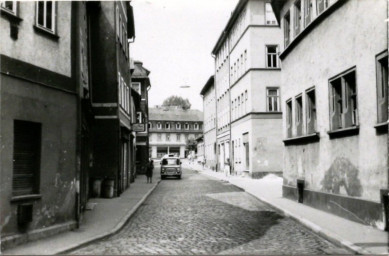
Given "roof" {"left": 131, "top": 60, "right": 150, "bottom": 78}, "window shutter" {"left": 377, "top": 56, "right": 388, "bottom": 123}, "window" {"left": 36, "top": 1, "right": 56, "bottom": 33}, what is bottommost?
"window shutter" {"left": 377, "top": 56, "right": 388, "bottom": 123}

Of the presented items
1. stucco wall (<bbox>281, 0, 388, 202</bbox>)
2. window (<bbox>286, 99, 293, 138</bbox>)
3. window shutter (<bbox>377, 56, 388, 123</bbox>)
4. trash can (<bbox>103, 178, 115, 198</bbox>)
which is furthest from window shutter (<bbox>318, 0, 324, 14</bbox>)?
trash can (<bbox>103, 178, 115, 198</bbox>)

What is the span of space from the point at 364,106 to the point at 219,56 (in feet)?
136

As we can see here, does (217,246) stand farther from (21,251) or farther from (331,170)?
(331,170)

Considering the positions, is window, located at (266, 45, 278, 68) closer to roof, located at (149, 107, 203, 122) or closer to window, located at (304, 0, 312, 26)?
window, located at (304, 0, 312, 26)

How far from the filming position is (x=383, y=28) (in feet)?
31.1

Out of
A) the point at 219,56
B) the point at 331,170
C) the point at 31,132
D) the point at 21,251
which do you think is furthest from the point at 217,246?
the point at 219,56

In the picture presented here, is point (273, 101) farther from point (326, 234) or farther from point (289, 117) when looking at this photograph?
point (326, 234)

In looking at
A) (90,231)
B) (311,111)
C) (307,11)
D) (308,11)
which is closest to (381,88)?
(311,111)

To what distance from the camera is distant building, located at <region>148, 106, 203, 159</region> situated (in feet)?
336

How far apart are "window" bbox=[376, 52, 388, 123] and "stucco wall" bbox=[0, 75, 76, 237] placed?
687 cm

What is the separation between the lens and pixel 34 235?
8.95 meters

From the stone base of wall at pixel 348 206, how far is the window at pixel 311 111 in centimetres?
206

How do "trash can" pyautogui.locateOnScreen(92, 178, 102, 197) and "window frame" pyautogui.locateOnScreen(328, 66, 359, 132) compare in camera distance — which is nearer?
"window frame" pyautogui.locateOnScreen(328, 66, 359, 132)

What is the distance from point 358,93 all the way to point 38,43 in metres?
7.38
